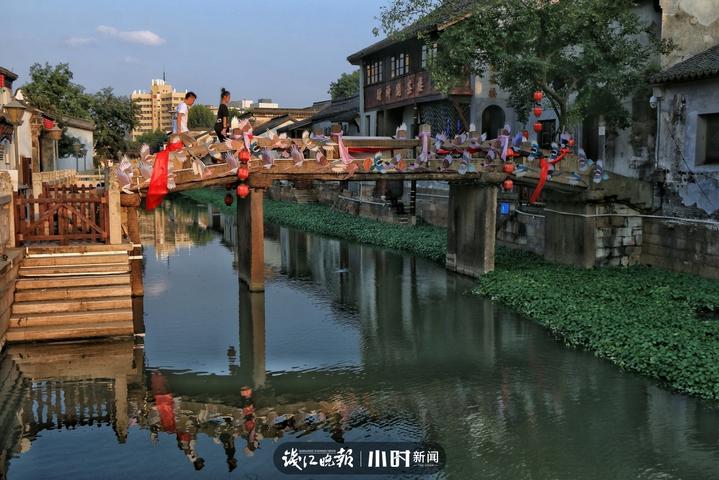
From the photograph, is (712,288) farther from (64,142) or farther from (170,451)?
(64,142)

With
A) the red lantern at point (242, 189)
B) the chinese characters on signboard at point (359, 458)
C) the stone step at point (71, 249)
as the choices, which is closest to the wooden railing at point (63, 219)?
the stone step at point (71, 249)

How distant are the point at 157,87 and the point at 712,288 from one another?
158023 mm

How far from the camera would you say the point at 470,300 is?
1983 centimetres

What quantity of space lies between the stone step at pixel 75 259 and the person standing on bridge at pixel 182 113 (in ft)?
11.2

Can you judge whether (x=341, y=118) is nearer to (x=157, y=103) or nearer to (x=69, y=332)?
(x=69, y=332)

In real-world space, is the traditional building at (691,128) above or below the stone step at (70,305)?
above

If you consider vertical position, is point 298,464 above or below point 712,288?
below

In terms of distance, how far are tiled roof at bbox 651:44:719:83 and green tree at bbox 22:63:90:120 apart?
1401 inches

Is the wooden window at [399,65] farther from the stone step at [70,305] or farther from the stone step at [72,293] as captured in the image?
the stone step at [70,305]

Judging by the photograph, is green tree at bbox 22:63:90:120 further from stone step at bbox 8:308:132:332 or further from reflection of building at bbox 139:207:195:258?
stone step at bbox 8:308:132:332

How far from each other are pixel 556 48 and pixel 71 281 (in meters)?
14.9

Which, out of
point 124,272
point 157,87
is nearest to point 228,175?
point 124,272

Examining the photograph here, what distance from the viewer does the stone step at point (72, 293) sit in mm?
14391

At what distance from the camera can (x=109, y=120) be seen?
56.5 m
